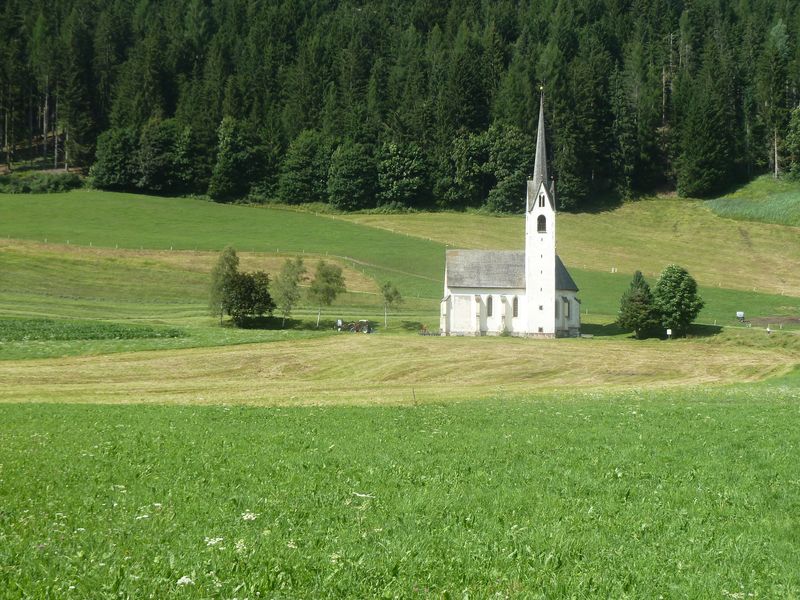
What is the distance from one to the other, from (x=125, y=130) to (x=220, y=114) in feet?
47.5

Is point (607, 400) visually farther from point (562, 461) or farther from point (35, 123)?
point (35, 123)

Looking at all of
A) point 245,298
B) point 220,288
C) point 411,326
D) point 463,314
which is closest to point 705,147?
point 463,314

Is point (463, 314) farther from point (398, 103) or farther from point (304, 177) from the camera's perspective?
point (398, 103)

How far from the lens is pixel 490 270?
2894 inches

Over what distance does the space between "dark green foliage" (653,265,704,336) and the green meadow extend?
11489 millimetres

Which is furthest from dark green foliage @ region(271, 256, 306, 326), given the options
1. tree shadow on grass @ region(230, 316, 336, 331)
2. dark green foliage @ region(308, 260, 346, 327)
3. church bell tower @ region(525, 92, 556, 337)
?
church bell tower @ region(525, 92, 556, 337)

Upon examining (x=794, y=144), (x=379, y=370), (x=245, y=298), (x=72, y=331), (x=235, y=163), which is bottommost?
(x=379, y=370)

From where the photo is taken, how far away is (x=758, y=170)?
123000 mm

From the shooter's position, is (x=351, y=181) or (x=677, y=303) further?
(x=351, y=181)

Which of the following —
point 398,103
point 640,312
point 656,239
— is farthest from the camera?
point 398,103

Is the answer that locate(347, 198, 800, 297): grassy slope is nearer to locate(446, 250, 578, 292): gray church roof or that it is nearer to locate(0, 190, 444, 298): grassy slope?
locate(0, 190, 444, 298): grassy slope

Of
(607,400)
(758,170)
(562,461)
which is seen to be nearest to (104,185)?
(758,170)

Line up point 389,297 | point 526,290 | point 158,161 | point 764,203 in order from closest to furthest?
point 389,297
point 526,290
point 764,203
point 158,161

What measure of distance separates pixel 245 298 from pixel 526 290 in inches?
936
